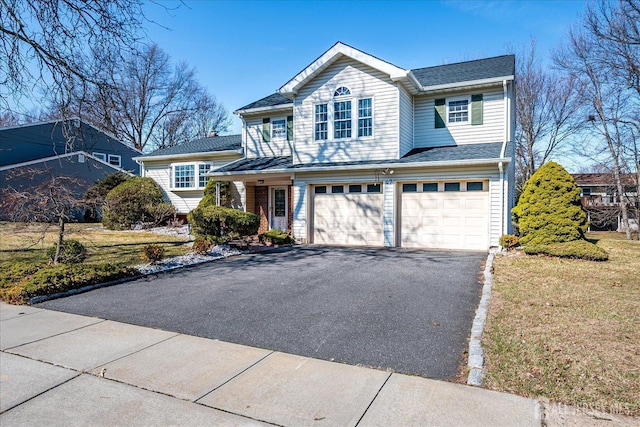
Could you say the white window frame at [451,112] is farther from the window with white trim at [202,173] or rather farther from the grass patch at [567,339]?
the window with white trim at [202,173]

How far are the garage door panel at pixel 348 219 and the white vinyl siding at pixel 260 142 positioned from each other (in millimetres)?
3613

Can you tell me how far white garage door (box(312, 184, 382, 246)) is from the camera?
46.9 feet

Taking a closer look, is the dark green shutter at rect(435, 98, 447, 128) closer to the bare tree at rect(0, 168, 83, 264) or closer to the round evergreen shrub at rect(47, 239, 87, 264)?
the bare tree at rect(0, 168, 83, 264)

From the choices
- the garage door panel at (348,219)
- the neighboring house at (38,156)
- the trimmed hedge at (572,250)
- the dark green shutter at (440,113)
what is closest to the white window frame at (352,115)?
the garage door panel at (348,219)

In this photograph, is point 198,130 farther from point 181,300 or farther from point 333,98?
point 181,300

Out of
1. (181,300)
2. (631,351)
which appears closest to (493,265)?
(631,351)

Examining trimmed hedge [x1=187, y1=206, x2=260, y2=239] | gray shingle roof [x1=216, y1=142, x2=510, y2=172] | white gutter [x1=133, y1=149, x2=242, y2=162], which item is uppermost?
white gutter [x1=133, y1=149, x2=242, y2=162]

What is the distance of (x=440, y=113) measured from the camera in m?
14.8

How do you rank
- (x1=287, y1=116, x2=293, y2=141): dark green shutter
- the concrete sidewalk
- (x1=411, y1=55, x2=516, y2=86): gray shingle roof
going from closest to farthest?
the concrete sidewalk, (x1=411, y1=55, x2=516, y2=86): gray shingle roof, (x1=287, y1=116, x2=293, y2=141): dark green shutter

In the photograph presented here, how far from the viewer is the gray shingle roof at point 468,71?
14.4 metres

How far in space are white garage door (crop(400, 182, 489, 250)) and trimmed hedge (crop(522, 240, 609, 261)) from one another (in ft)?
5.88

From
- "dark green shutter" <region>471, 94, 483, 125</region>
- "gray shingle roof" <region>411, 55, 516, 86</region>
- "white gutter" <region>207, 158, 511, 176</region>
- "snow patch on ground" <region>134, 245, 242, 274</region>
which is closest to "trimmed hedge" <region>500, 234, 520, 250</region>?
"white gutter" <region>207, 158, 511, 176</region>

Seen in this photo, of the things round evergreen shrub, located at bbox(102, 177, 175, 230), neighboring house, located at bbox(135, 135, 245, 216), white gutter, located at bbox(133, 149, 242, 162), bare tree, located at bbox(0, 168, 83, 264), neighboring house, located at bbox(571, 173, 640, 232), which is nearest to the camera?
bare tree, located at bbox(0, 168, 83, 264)

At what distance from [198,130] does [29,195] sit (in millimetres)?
32045
